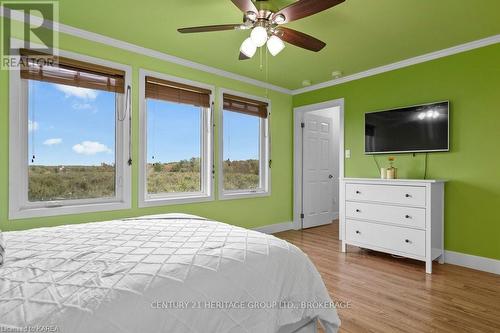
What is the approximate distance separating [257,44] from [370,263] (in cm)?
266

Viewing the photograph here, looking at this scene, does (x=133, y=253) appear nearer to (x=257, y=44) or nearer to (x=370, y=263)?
(x=257, y=44)

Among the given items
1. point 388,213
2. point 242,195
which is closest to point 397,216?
point 388,213

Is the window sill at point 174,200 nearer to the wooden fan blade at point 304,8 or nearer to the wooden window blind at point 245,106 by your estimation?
the wooden window blind at point 245,106

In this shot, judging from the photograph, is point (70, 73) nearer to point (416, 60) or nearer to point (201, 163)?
point (201, 163)

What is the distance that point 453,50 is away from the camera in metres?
3.01

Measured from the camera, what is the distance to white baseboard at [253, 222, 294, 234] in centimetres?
430

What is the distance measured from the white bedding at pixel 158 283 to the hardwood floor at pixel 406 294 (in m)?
0.76

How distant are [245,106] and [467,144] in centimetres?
281

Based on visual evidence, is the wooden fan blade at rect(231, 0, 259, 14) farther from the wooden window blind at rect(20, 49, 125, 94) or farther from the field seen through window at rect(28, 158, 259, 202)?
the field seen through window at rect(28, 158, 259, 202)

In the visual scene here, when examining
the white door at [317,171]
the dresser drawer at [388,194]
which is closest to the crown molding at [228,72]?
the white door at [317,171]

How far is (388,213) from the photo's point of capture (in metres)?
3.09

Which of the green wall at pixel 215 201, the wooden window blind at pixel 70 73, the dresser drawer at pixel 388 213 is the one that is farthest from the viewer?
the dresser drawer at pixel 388 213

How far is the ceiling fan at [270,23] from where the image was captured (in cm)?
177

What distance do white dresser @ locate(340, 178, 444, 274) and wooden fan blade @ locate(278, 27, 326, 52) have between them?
177 centimetres
